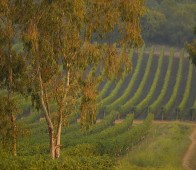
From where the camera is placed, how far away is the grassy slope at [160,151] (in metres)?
36.1

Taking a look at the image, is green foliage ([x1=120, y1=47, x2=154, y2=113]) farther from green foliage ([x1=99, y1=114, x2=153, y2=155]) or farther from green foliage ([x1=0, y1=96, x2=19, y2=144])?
green foliage ([x1=0, y1=96, x2=19, y2=144])

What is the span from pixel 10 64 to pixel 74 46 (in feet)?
10.1

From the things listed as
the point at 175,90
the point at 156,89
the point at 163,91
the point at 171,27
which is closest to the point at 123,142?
the point at 163,91

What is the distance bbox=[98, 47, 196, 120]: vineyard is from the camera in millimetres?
66125

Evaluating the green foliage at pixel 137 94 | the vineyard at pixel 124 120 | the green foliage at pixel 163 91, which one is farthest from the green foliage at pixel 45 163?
the green foliage at pixel 163 91

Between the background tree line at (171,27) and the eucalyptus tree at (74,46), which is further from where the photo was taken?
the background tree line at (171,27)

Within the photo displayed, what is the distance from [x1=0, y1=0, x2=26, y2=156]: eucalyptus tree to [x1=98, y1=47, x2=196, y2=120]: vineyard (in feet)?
107

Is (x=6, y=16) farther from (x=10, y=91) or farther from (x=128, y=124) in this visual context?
(x=128, y=124)

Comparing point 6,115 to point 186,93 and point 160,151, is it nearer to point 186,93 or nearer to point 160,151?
point 160,151

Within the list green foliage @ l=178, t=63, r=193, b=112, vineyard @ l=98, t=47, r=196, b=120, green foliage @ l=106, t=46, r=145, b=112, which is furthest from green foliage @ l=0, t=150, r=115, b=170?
green foliage @ l=178, t=63, r=193, b=112

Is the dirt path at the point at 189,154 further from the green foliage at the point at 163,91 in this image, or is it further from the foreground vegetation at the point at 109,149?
the green foliage at the point at 163,91

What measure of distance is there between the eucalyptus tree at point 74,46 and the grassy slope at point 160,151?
596 centimetres

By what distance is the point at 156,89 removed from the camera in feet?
274

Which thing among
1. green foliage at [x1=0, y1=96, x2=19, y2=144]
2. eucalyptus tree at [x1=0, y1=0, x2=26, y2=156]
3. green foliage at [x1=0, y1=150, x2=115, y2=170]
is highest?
eucalyptus tree at [x1=0, y1=0, x2=26, y2=156]
